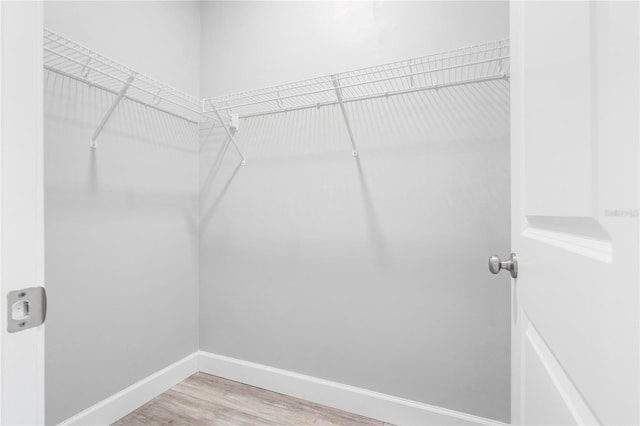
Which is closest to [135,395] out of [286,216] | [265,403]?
[265,403]

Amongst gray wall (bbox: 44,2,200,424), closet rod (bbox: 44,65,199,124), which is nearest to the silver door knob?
gray wall (bbox: 44,2,200,424)

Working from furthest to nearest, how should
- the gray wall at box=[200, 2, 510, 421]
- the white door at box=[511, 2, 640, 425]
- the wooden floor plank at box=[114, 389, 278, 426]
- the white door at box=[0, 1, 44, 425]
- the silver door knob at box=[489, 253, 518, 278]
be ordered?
the wooden floor plank at box=[114, 389, 278, 426] → the gray wall at box=[200, 2, 510, 421] → the silver door knob at box=[489, 253, 518, 278] → the white door at box=[0, 1, 44, 425] → the white door at box=[511, 2, 640, 425]

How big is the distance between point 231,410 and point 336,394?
1.79 ft

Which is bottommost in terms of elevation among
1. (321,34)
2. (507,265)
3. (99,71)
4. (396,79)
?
(507,265)

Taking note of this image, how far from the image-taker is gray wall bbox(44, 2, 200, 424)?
134 centimetres

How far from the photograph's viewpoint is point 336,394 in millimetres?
1647

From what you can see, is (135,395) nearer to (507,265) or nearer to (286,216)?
(286,216)

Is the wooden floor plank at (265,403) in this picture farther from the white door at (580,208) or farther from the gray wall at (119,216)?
the white door at (580,208)

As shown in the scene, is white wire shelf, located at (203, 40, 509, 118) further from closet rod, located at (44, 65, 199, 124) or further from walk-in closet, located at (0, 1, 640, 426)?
closet rod, located at (44, 65, 199, 124)

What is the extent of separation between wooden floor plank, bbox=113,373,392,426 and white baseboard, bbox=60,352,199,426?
0.11ft

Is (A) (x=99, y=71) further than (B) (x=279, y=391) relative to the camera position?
No

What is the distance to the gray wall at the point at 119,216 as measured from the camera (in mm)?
1344

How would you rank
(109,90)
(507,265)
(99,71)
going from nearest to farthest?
(507,265)
(99,71)
(109,90)

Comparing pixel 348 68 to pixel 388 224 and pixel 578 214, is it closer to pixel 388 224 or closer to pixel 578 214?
pixel 388 224
